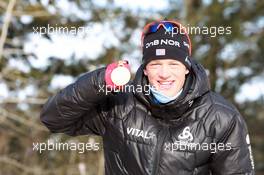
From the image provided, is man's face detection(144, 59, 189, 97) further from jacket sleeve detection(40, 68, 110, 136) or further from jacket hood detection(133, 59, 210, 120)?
jacket sleeve detection(40, 68, 110, 136)

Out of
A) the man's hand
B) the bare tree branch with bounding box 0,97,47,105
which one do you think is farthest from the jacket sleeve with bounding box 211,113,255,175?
the bare tree branch with bounding box 0,97,47,105

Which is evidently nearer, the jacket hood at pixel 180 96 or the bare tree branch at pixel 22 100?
the jacket hood at pixel 180 96

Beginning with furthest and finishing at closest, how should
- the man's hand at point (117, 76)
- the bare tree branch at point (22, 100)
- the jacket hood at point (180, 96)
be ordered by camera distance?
the bare tree branch at point (22, 100) < the jacket hood at point (180, 96) < the man's hand at point (117, 76)

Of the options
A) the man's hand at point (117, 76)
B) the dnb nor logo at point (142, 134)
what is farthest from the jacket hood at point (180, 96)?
the man's hand at point (117, 76)

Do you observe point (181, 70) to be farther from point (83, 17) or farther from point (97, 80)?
point (83, 17)

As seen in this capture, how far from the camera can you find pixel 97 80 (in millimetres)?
2627

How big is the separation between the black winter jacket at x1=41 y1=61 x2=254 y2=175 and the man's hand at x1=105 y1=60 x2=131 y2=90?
0.46 ft

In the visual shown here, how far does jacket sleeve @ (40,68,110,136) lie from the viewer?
105 inches

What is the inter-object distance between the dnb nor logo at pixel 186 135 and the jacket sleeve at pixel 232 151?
0.14m

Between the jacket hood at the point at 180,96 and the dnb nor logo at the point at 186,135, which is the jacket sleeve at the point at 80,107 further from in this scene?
the dnb nor logo at the point at 186,135

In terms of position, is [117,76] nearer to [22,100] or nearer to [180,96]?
[180,96]

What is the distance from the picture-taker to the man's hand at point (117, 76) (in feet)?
8.43

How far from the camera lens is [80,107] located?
272cm

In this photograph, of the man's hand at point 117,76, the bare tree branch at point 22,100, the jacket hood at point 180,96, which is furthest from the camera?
the bare tree branch at point 22,100
